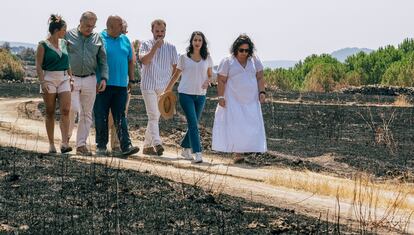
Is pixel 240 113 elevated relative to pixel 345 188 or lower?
elevated

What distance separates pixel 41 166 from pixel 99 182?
1286 mm

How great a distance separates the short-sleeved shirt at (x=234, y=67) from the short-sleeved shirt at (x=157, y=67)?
725mm

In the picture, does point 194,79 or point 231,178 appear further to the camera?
point 194,79

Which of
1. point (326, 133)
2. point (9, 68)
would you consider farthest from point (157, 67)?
point (9, 68)

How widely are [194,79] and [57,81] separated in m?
1.99

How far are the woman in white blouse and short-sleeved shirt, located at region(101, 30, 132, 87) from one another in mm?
803

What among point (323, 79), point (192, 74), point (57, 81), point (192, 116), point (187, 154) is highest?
point (192, 74)

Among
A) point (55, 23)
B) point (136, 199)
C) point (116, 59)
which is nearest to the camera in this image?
point (136, 199)

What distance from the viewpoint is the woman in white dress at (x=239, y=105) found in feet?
41.4

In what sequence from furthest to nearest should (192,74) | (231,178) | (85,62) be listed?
1. (192,74)
2. (85,62)
3. (231,178)

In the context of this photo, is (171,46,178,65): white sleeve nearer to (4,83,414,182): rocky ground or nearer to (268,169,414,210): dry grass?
(4,83,414,182): rocky ground

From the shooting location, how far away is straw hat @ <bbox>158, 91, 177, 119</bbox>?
12.8 meters

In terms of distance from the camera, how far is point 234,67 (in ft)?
41.3

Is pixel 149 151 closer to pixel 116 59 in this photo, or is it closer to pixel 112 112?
pixel 112 112
